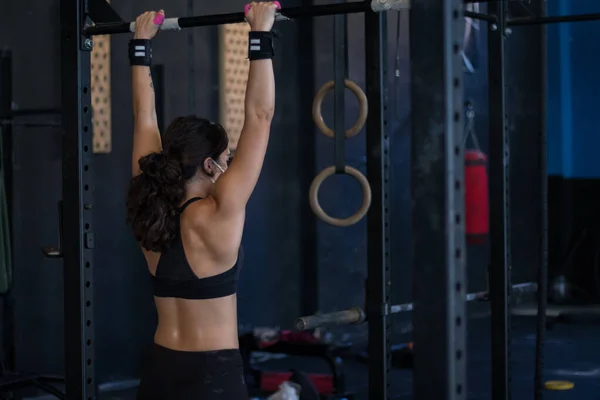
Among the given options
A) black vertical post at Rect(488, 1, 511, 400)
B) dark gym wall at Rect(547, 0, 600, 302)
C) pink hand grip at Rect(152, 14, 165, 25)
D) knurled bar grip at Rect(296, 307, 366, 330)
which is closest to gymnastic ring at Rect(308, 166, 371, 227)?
knurled bar grip at Rect(296, 307, 366, 330)

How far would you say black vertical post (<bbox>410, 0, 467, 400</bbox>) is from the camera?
1301 millimetres

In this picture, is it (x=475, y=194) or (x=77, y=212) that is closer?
(x=77, y=212)

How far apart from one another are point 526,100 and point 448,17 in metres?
6.39

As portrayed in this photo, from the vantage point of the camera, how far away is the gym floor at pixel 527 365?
448cm

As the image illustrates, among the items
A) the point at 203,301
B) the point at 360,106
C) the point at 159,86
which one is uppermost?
the point at 159,86

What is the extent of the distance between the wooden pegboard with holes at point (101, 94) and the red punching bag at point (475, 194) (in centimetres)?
308

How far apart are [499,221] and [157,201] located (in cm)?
168

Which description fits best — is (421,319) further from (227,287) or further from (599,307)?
(599,307)

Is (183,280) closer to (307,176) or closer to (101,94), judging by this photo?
(101,94)

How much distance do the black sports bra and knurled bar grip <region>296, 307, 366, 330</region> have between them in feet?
3.83

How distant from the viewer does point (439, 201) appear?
1316 mm

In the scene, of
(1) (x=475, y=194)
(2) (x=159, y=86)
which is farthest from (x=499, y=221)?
(1) (x=475, y=194)

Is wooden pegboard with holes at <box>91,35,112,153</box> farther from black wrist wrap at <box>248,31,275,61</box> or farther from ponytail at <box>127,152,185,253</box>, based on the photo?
black wrist wrap at <box>248,31,275,61</box>

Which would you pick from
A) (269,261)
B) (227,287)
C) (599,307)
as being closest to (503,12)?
(227,287)
